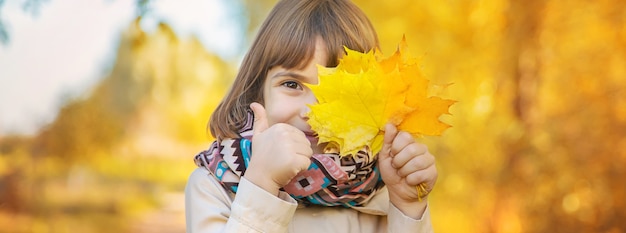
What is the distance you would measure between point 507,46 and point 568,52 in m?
0.42

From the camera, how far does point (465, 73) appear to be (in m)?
4.58

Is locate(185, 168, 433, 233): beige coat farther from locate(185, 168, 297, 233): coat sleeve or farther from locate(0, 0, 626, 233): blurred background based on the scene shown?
locate(0, 0, 626, 233): blurred background

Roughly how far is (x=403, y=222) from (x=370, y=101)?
0.77ft

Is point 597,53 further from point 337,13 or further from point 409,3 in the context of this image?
point 337,13

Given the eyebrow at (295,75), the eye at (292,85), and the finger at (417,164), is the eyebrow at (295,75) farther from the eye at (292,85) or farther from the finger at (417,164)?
the finger at (417,164)

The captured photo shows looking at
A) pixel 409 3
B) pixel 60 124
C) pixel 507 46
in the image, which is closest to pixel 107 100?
pixel 60 124

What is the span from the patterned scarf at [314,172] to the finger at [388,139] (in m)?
0.04

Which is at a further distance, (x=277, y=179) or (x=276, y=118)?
(x=276, y=118)

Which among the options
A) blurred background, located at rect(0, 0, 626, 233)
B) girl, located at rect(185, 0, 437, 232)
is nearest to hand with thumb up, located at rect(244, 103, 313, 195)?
girl, located at rect(185, 0, 437, 232)

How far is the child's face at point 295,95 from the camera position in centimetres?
113

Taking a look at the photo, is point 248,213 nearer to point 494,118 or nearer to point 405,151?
point 405,151

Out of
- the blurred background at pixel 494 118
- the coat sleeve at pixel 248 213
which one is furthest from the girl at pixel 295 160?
the blurred background at pixel 494 118

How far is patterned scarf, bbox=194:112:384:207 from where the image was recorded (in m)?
1.12

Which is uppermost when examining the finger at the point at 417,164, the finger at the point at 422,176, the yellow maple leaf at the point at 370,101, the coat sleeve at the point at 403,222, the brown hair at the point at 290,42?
the brown hair at the point at 290,42
